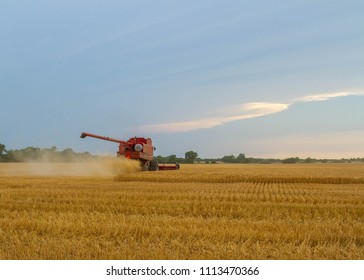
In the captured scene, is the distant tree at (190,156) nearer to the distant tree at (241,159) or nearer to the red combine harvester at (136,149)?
the distant tree at (241,159)

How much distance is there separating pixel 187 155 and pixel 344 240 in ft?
297

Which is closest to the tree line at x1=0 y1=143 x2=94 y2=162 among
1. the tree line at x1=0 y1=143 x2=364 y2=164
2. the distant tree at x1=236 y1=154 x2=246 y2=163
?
the tree line at x1=0 y1=143 x2=364 y2=164

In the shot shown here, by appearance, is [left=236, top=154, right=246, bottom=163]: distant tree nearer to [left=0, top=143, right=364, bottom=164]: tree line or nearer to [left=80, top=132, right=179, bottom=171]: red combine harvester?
[left=0, top=143, right=364, bottom=164]: tree line

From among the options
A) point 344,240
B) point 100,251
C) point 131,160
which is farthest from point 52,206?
point 131,160

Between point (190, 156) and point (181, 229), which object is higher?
point (190, 156)

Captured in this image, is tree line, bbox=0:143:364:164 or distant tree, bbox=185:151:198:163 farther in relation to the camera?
distant tree, bbox=185:151:198:163

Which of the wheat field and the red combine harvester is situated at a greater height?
the red combine harvester

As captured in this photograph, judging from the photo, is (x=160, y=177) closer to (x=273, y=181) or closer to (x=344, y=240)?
(x=273, y=181)

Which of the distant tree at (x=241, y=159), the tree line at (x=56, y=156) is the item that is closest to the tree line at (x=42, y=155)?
the tree line at (x=56, y=156)

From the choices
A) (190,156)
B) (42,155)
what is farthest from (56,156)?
(190,156)

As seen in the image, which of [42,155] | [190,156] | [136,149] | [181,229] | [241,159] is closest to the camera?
[181,229]

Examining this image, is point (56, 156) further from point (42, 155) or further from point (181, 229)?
point (181, 229)

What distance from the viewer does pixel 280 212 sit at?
10508 millimetres

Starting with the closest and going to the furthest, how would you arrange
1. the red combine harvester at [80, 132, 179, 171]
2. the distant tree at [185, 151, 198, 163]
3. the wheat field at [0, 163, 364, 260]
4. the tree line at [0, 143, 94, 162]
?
the wheat field at [0, 163, 364, 260], the red combine harvester at [80, 132, 179, 171], the tree line at [0, 143, 94, 162], the distant tree at [185, 151, 198, 163]
